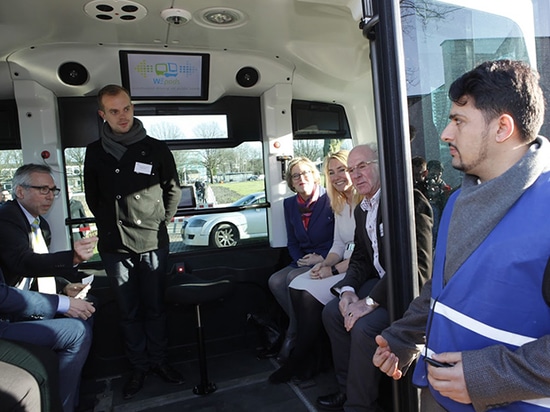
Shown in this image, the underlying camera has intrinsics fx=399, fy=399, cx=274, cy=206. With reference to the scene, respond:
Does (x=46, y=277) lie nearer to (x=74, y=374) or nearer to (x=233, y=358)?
(x=74, y=374)

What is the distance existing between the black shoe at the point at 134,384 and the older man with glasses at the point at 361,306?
4.10 feet

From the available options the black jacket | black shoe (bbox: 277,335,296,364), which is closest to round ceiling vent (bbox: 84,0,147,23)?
the black jacket

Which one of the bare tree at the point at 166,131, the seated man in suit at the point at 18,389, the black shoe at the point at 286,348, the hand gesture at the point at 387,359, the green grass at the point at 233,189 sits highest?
the bare tree at the point at 166,131

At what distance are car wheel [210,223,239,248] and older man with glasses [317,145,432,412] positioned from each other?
4.05 ft

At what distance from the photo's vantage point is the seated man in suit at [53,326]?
6.47 feet

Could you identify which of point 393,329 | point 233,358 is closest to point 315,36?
point 393,329

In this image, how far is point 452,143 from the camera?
1.11 m

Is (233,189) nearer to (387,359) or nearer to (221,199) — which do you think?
(221,199)

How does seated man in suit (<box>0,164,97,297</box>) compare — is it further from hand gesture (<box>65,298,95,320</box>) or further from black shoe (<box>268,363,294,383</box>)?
black shoe (<box>268,363,294,383</box>)

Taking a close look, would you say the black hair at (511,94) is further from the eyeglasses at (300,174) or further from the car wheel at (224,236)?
the car wheel at (224,236)

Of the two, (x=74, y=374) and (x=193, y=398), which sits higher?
(x=74, y=374)

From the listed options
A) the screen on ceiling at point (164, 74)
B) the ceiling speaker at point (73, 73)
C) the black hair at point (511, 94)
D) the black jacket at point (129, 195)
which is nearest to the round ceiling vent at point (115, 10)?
the screen on ceiling at point (164, 74)

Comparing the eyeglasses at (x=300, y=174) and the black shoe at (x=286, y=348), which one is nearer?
the black shoe at (x=286, y=348)

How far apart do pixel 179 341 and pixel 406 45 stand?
2.81m
